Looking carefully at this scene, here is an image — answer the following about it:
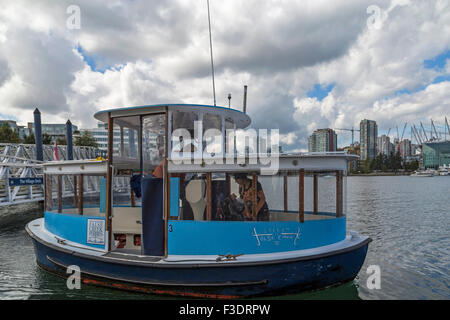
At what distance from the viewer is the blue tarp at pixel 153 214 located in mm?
6125

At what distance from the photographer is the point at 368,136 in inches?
6683

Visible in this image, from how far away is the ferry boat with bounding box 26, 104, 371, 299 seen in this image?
561 centimetres

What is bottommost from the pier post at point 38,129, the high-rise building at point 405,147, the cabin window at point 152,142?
the cabin window at point 152,142

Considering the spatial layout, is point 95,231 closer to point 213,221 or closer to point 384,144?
point 213,221

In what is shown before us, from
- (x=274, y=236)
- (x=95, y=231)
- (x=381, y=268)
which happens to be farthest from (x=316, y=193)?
(x=95, y=231)

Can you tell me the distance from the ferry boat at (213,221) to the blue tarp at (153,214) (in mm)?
20

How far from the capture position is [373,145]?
16838 centimetres

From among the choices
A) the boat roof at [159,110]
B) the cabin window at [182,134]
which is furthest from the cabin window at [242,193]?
the boat roof at [159,110]

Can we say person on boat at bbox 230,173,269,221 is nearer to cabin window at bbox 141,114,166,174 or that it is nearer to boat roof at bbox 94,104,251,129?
boat roof at bbox 94,104,251,129

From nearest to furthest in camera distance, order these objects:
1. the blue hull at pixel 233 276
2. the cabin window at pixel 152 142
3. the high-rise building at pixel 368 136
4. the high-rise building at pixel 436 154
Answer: the blue hull at pixel 233 276
the cabin window at pixel 152 142
the high-rise building at pixel 436 154
the high-rise building at pixel 368 136

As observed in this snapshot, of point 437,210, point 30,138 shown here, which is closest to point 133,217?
point 437,210

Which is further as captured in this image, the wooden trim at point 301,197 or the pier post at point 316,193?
the pier post at point 316,193

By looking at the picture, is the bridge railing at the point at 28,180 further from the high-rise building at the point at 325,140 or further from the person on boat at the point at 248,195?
the high-rise building at the point at 325,140
